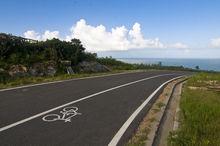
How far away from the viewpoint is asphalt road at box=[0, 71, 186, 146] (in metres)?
7.00

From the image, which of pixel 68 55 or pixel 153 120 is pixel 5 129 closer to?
pixel 153 120

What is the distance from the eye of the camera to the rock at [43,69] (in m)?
24.2

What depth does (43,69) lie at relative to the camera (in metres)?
25.2

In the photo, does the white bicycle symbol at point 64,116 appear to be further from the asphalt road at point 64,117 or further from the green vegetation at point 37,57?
the green vegetation at point 37,57

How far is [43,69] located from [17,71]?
304cm

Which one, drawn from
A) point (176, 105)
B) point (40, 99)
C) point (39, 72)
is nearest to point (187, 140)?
point (176, 105)

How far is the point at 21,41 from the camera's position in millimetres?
26172

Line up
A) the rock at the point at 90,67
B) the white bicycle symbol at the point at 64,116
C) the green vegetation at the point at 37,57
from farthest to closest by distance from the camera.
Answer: the rock at the point at 90,67 → the green vegetation at the point at 37,57 → the white bicycle symbol at the point at 64,116

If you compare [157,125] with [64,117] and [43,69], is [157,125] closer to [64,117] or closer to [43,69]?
[64,117]

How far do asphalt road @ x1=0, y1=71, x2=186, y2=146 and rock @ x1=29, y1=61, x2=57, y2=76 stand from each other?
1012 centimetres

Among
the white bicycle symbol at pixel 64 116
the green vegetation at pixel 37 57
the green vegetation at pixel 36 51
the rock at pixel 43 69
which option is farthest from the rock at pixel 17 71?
the white bicycle symbol at pixel 64 116

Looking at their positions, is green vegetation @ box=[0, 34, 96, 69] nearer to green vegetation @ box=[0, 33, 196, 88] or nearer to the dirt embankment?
green vegetation @ box=[0, 33, 196, 88]

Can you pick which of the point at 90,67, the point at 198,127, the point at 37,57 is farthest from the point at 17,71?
the point at 198,127

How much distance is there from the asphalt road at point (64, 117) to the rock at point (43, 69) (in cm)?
1012
